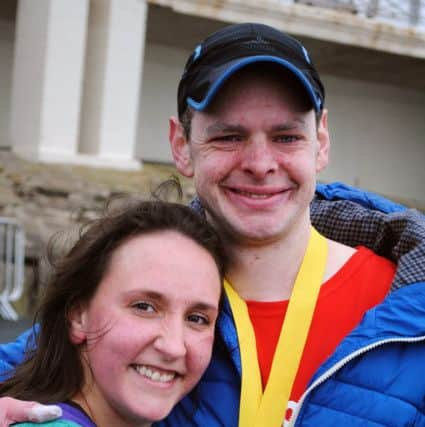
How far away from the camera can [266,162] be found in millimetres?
2049

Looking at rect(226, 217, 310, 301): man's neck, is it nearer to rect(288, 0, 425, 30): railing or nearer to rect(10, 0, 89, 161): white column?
rect(10, 0, 89, 161): white column

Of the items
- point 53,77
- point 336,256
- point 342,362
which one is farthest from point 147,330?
point 53,77

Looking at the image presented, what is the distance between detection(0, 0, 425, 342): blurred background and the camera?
966 cm

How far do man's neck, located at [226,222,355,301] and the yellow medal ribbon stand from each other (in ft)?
0.19

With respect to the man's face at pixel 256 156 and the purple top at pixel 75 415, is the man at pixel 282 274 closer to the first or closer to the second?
the man's face at pixel 256 156

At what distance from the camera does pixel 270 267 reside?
7.20 ft

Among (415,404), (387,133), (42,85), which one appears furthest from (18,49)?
Result: (415,404)

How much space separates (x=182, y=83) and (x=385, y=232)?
73 cm

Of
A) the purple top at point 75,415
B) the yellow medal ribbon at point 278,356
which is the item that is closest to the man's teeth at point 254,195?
the yellow medal ribbon at point 278,356

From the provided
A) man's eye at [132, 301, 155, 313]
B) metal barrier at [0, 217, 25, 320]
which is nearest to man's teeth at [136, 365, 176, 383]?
man's eye at [132, 301, 155, 313]

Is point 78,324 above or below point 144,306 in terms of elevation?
below

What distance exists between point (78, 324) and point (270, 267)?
1.77ft

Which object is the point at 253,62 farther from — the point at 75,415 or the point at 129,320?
the point at 75,415

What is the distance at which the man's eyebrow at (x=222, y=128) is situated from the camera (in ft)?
6.74
